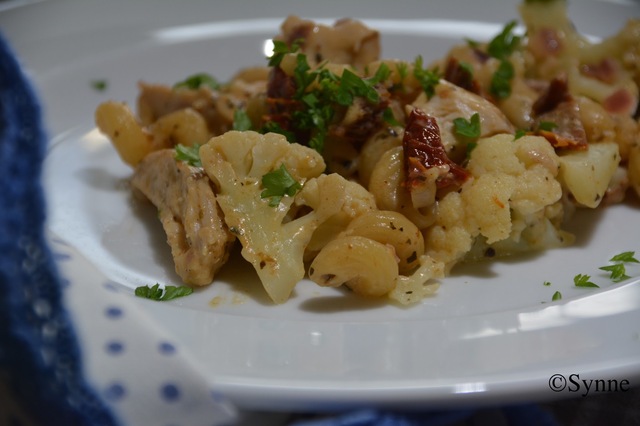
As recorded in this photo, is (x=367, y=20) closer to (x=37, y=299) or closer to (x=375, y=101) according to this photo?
(x=375, y=101)

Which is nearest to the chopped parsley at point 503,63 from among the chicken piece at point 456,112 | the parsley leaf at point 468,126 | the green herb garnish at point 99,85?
the chicken piece at point 456,112

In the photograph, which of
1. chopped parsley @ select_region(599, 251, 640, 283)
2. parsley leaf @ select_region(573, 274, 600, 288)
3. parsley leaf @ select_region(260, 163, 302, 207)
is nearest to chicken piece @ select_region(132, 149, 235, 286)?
parsley leaf @ select_region(260, 163, 302, 207)

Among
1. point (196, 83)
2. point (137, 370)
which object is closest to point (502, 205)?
point (137, 370)

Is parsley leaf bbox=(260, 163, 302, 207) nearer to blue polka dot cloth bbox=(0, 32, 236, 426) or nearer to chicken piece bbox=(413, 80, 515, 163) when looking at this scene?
chicken piece bbox=(413, 80, 515, 163)

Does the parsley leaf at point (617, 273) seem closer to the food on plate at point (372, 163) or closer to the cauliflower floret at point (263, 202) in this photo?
the food on plate at point (372, 163)

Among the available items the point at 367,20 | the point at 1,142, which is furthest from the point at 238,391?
the point at 367,20

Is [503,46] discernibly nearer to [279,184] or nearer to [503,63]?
[503,63]
